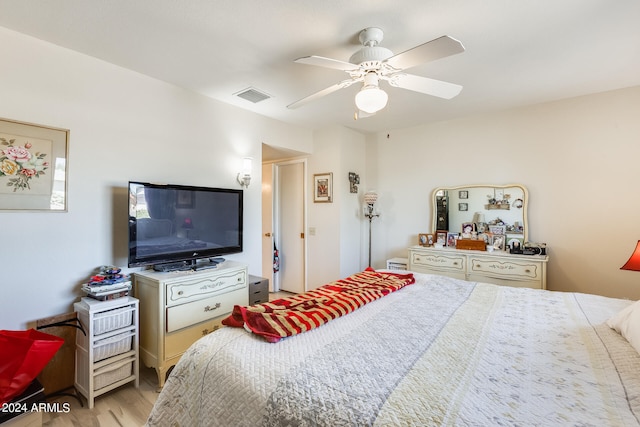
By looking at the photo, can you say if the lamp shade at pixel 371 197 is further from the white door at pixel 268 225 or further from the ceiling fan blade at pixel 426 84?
the ceiling fan blade at pixel 426 84

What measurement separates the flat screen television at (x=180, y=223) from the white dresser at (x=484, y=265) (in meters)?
2.21

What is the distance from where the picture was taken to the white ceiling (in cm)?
164

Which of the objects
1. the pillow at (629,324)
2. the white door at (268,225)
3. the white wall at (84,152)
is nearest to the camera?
the pillow at (629,324)

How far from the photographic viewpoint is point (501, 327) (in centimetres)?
141

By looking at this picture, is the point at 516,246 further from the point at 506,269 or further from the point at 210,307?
the point at 210,307

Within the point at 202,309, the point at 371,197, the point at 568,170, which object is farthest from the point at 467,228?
the point at 202,309

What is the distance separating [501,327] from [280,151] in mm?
3258

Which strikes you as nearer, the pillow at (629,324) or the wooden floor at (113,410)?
the pillow at (629,324)

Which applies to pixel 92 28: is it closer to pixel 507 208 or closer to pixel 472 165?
pixel 472 165

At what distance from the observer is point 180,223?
2443 mm

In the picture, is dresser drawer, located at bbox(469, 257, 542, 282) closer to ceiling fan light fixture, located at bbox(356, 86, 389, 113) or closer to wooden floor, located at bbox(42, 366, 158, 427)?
ceiling fan light fixture, located at bbox(356, 86, 389, 113)

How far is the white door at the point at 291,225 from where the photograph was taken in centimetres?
438

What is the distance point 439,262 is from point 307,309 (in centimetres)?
242

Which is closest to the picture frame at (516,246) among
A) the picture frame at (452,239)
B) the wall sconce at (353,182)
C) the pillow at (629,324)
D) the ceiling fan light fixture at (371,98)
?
the picture frame at (452,239)
